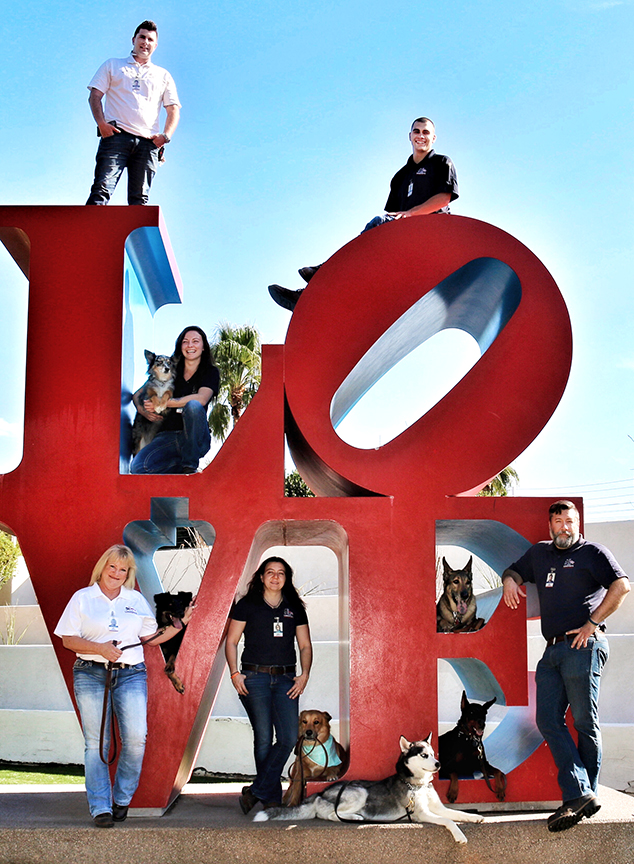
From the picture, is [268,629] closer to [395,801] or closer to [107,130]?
[395,801]

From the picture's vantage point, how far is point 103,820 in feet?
16.5

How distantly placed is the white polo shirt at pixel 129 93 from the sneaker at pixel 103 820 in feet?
16.6

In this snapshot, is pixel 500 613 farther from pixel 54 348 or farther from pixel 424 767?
pixel 54 348

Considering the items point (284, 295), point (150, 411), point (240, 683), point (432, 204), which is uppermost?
point (432, 204)

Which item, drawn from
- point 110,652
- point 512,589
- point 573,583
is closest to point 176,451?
point 110,652

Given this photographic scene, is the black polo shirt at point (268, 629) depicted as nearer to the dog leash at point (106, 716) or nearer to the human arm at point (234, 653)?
the human arm at point (234, 653)

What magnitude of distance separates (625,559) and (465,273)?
1237 centimetres

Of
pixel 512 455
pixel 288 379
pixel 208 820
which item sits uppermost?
pixel 288 379

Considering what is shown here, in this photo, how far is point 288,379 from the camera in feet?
19.9

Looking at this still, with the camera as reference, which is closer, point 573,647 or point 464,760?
point 573,647

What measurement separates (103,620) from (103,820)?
4.10ft


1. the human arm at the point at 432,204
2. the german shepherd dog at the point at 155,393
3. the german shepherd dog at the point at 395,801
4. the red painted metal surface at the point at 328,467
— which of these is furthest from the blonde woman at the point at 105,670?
the human arm at the point at 432,204

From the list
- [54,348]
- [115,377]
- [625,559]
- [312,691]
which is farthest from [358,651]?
[625,559]

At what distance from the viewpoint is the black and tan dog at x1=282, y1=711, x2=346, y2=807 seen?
218 inches
